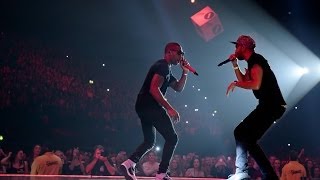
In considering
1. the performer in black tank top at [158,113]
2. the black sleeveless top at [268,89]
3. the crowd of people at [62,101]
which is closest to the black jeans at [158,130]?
the performer in black tank top at [158,113]

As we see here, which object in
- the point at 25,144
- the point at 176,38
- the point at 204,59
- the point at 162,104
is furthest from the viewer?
the point at 204,59

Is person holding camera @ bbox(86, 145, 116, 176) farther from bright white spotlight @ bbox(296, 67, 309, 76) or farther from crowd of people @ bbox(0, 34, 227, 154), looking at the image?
bright white spotlight @ bbox(296, 67, 309, 76)

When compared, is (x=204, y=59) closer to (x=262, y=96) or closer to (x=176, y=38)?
(x=176, y=38)

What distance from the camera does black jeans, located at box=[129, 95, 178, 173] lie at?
4.31 meters

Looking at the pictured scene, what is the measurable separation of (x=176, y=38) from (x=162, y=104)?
10682 mm

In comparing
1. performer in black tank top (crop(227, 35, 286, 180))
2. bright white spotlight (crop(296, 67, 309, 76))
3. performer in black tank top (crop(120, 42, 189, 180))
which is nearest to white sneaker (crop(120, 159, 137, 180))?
performer in black tank top (crop(120, 42, 189, 180))

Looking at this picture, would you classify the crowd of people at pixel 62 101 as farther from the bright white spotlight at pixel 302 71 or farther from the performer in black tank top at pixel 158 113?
the performer in black tank top at pixel 158 113

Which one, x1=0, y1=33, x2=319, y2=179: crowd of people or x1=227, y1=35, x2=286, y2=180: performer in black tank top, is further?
x1=0, y1=33, x2=319, y2=179: crowd of people

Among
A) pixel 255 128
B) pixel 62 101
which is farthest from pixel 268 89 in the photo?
pixel 62 101

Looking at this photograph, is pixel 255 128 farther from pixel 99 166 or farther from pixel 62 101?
pixel 62 101

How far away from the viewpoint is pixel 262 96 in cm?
394

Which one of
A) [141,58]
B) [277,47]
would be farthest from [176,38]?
[277,47]

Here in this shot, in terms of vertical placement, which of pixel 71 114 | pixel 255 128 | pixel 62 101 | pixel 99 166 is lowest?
pixel 99 166

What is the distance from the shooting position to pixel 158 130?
4379 millimetres
